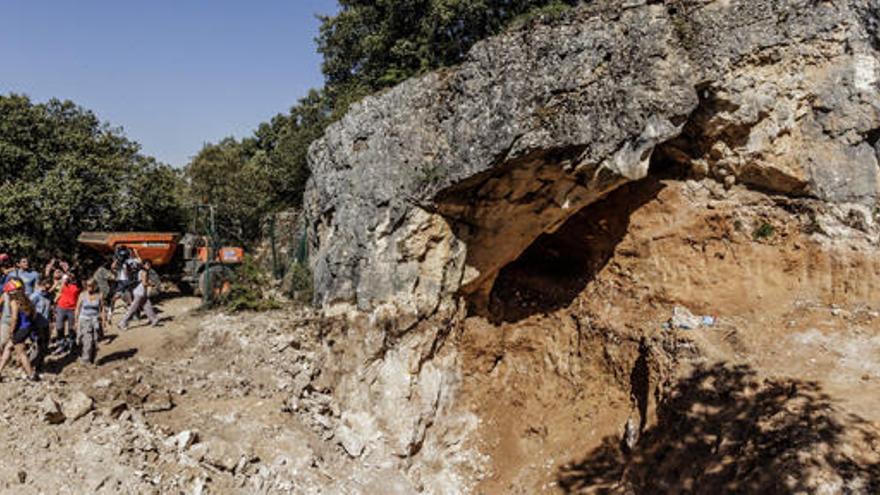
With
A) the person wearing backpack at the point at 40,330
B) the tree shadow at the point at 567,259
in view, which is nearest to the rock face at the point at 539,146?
the tree shadow at the point at 567,259

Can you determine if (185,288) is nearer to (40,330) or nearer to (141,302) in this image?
(141,302)

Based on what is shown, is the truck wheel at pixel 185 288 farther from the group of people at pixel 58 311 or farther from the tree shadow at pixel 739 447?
the tree shadow at pixel 739 447

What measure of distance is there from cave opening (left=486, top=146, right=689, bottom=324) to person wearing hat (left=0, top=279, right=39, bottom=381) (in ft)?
22.0

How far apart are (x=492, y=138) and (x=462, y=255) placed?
6.36 feet

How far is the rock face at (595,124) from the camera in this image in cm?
801

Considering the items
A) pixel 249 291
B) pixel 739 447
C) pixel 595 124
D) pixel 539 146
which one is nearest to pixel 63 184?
pixel 249 291

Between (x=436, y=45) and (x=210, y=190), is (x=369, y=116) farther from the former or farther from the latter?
(x=210, y=190)

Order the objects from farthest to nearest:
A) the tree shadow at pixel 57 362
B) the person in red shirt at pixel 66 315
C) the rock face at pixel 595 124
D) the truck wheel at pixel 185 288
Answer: the truck wheel at pixel 185 288 < the person in red shirt at pixel 66 315 < the tree shadow at pixel 57 362 < the rock face at pixel 595 124

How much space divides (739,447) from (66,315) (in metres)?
9.43

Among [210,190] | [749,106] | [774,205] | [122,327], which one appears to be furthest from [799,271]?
[210,190]

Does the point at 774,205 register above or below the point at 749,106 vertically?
below

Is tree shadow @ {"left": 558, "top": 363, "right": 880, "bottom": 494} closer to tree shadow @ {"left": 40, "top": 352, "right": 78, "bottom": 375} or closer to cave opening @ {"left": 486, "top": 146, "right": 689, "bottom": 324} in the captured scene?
cave opening @ {"left": 486, "top": 146, "right": 689, "bottom": 324}

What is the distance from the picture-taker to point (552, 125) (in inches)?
318

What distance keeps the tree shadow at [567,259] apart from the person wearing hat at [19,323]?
6704mm
